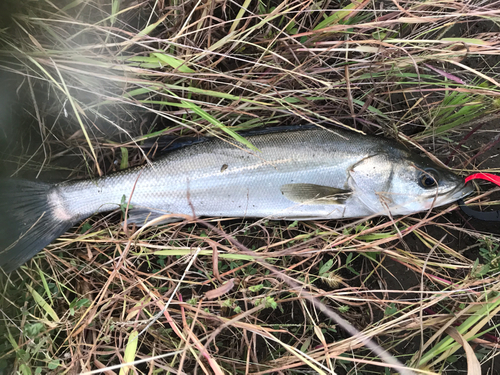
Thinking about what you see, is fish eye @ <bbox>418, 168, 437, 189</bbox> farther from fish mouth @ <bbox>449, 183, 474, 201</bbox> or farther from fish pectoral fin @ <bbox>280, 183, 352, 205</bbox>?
fish pectoral fin @ <bbox>280, 183, 352, 205</bbox>

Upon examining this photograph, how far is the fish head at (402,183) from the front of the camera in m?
1.97

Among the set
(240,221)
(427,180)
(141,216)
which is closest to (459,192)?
(427,180)

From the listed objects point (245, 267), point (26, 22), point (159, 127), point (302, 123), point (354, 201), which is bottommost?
point (245, 267)

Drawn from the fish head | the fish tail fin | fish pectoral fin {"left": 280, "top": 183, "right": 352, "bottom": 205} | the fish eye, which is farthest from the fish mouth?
the fish tail fin

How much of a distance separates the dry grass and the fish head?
0.42 ft

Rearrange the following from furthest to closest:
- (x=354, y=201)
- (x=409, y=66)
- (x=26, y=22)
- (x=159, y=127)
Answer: (x=159, y=127) → (x=354, y=201) → (x=409, y=66) → (x=26, y=22)

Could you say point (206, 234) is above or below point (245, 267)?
above

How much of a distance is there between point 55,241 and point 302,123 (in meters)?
1.87

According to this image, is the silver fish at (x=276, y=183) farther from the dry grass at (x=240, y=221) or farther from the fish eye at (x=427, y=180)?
the dry grass at (x=240, y=221)

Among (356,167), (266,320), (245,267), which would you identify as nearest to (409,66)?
(356,167)

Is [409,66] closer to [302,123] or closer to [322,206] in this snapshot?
[302,123]

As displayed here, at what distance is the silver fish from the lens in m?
1.96

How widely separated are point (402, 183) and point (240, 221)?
3.71ft

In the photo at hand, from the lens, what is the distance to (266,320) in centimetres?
201
